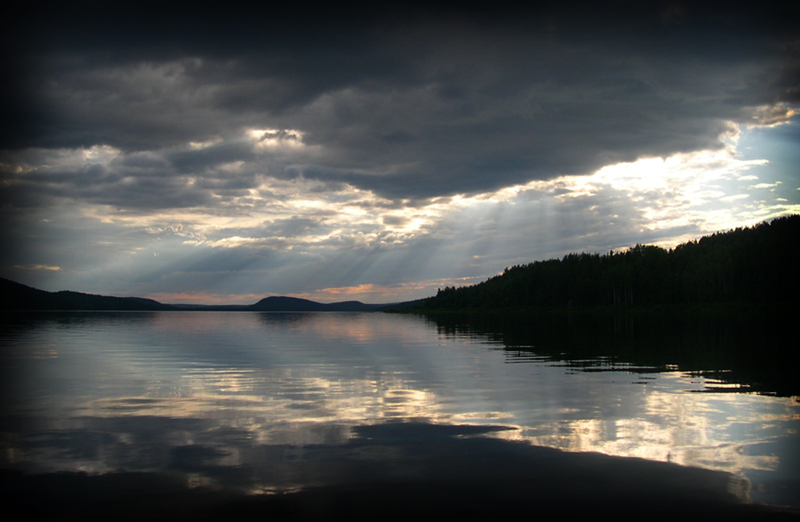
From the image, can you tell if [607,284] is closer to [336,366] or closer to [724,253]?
[724,253]

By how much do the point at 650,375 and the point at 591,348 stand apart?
1690 centimetres

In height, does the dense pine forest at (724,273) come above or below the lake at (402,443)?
above

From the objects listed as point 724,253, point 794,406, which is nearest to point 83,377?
point 794,406

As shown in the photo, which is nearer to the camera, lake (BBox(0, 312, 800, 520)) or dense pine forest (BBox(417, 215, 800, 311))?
lake (BBox(0, 312, 800, 520))

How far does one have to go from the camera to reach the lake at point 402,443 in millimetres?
9750

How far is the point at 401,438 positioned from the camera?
1403 centimetres

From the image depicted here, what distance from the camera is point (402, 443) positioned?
13516 millimetres

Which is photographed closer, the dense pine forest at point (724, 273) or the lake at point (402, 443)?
the lake at point (402, 443)

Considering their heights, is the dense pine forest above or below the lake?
above

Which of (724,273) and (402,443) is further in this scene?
(724,273)

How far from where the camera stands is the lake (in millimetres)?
9750

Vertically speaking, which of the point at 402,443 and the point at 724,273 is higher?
the point at 724,273

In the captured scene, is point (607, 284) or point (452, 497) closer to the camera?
point (452, 497)

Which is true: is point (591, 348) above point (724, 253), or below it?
below
